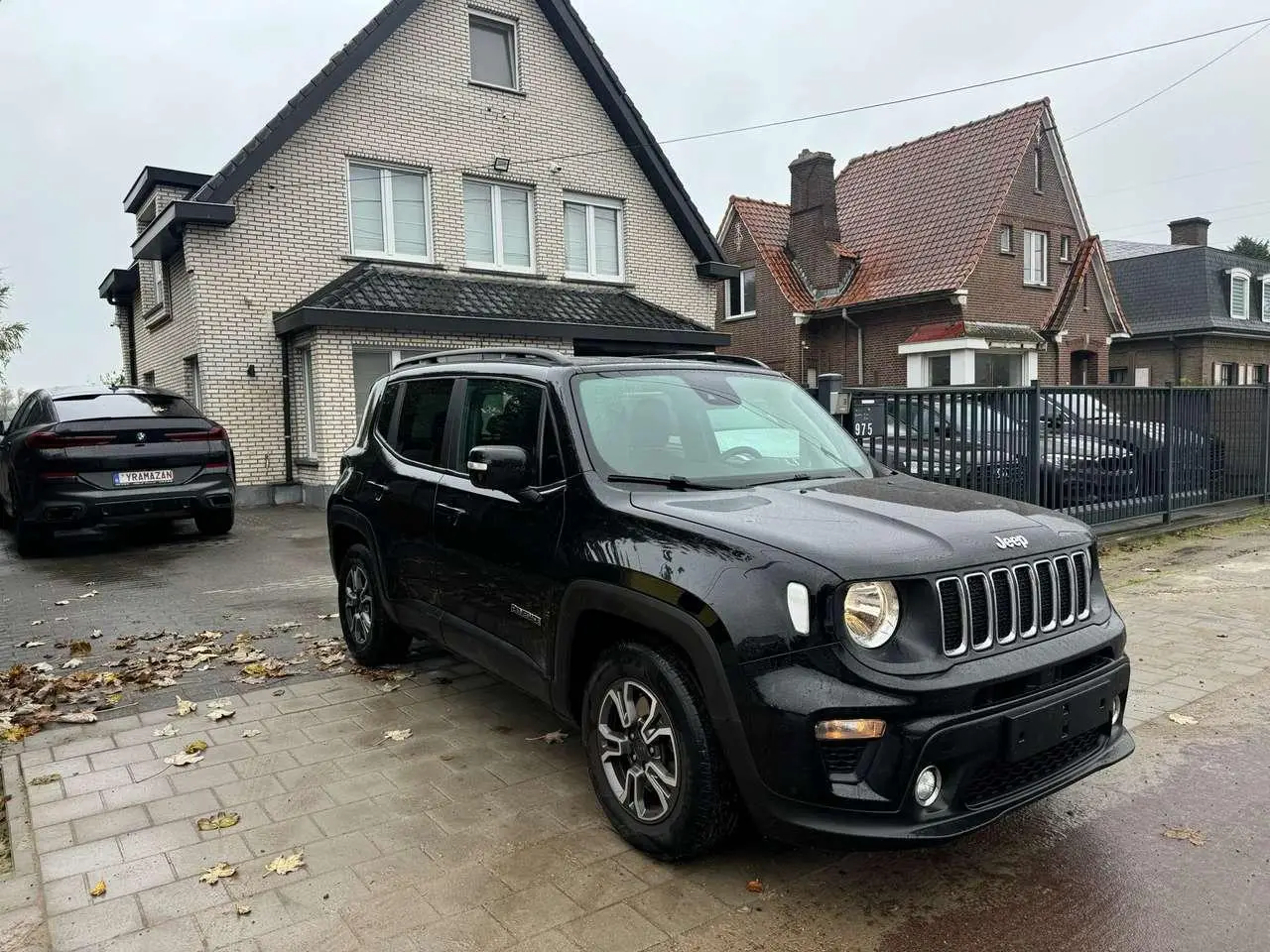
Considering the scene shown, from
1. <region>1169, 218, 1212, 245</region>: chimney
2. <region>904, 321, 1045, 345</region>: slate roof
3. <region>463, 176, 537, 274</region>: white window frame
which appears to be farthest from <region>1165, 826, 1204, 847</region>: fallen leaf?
<region>1169, 218, 1212, 245</region>: chimney

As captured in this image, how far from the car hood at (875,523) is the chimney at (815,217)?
23.4m

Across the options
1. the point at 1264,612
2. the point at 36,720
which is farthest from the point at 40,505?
the point at 1264,612

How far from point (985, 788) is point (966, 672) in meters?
0.39

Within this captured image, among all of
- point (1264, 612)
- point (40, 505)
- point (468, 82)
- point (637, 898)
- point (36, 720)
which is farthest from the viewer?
point (468, 82)

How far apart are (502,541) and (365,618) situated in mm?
1965

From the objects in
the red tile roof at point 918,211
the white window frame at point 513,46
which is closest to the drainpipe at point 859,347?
the red tile roof at point 918,211

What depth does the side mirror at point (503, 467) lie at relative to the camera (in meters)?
3.68

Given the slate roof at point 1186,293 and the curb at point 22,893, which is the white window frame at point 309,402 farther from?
the slate roof at point 1186,293

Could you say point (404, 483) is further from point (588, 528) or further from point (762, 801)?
point (762, 801)

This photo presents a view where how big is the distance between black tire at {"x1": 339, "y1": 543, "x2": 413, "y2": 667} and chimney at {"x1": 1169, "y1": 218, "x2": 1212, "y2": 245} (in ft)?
136

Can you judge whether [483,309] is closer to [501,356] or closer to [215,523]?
[215,523]

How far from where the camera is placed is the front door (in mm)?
3705

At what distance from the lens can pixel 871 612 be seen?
109 inches

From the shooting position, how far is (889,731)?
264 cm
